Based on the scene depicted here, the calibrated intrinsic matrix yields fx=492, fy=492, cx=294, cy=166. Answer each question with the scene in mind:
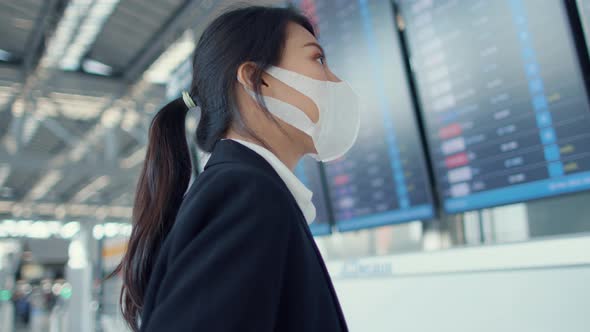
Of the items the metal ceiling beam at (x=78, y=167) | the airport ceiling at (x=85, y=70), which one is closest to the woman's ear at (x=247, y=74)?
the airport ceiling at (x=85, y=70)

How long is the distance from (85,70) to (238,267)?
9786 mm

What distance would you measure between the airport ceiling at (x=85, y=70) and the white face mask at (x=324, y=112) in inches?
125

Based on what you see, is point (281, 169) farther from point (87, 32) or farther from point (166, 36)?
point (87, 32)

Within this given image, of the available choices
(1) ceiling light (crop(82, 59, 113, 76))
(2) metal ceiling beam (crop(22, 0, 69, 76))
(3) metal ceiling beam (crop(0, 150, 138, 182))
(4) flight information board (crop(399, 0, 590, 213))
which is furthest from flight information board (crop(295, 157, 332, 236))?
(3) metal ceiling beam (crop(0, 150, 138, 182))

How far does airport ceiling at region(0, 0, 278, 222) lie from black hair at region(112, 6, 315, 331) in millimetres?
3153

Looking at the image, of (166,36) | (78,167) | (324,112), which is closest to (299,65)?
(324,112)

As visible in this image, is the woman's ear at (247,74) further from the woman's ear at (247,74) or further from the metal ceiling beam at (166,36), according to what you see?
the metal ceiling beam at (166,36)

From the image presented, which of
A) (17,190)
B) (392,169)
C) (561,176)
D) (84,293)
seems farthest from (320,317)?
(17,190)

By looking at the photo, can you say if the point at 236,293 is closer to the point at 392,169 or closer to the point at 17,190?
the point at 392,169

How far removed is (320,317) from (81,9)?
734cm

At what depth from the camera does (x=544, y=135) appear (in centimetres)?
169

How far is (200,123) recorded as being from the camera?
1162 millimetres

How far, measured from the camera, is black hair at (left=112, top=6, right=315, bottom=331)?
1.05 meters

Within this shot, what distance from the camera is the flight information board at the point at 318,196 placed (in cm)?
279
